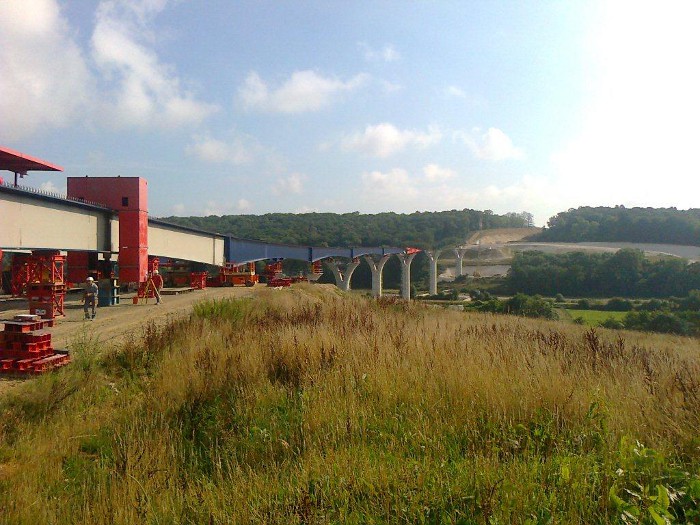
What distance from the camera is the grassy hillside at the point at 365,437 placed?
127 inches

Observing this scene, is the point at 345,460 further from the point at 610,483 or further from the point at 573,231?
the point at 573,231

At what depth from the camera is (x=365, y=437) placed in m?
4.37

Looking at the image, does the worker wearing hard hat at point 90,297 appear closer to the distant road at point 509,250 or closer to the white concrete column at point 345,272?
the white concrete column at point 345,272

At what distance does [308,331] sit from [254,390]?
9.39 feet

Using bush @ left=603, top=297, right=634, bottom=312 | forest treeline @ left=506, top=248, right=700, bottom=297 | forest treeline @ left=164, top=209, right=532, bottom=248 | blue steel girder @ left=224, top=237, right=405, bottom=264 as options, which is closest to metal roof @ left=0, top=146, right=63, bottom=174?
blue steel girder @ left=224, top=237, right=405, bottom=264

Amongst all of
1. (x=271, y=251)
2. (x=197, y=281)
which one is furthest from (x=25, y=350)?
(x=271, y=251)

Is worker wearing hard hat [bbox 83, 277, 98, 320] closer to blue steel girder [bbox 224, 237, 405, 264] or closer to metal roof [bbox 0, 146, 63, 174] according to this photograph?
metal roof [bbox 0, 146, 63, 174]

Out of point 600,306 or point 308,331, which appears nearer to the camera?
point 308,331

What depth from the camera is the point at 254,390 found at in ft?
19.0

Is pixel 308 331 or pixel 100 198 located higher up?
pixel 100 198

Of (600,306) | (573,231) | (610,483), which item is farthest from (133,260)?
(573,231)

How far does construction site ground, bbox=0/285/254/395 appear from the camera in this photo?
12.0 m

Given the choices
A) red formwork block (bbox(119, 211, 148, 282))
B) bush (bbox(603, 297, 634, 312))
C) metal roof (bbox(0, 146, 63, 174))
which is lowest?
bush (bbox(603, 297, 634, 312))

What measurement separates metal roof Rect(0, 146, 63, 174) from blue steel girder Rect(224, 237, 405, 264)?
925 inches
